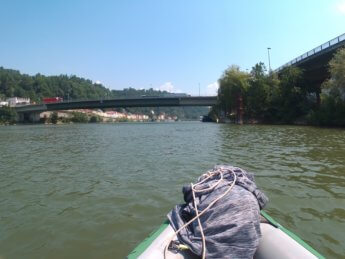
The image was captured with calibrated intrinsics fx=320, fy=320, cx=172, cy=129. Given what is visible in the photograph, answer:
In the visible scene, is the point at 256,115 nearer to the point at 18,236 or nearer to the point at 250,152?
the point at 250,152

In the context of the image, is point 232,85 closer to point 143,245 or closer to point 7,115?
point 143,245

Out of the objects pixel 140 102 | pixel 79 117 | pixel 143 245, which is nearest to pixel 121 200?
pixel 143 245

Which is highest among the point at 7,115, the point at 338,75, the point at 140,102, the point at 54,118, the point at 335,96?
the point at 140,102

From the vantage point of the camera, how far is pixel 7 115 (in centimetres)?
11806

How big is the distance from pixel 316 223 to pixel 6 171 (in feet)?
42.4

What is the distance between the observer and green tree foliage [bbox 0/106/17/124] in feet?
385

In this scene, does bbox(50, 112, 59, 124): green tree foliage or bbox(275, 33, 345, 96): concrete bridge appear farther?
bbox(50, 112, 59, 124): green tree foliage

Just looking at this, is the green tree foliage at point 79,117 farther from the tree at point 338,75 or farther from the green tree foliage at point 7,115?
the tree at point 338,75

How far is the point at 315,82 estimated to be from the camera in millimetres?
64500

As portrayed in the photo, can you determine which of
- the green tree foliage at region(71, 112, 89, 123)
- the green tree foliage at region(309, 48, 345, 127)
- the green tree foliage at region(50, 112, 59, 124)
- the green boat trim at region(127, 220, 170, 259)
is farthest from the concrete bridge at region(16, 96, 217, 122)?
the green boat trim at region(127, 220, 170, 259)

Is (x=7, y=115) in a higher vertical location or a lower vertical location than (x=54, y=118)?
higher

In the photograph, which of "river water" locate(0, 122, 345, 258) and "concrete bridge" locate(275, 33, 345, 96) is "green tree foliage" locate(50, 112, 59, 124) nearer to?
"concrete bridge" locate(275, 33, 345, 96)

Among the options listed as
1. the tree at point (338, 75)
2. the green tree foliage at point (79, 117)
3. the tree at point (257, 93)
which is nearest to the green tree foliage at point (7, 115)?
the green tree foliage at point (79, 117)

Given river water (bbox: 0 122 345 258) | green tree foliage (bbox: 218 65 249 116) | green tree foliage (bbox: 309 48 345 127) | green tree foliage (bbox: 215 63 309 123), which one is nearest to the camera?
river water (bbox: 0 122 345 258)
